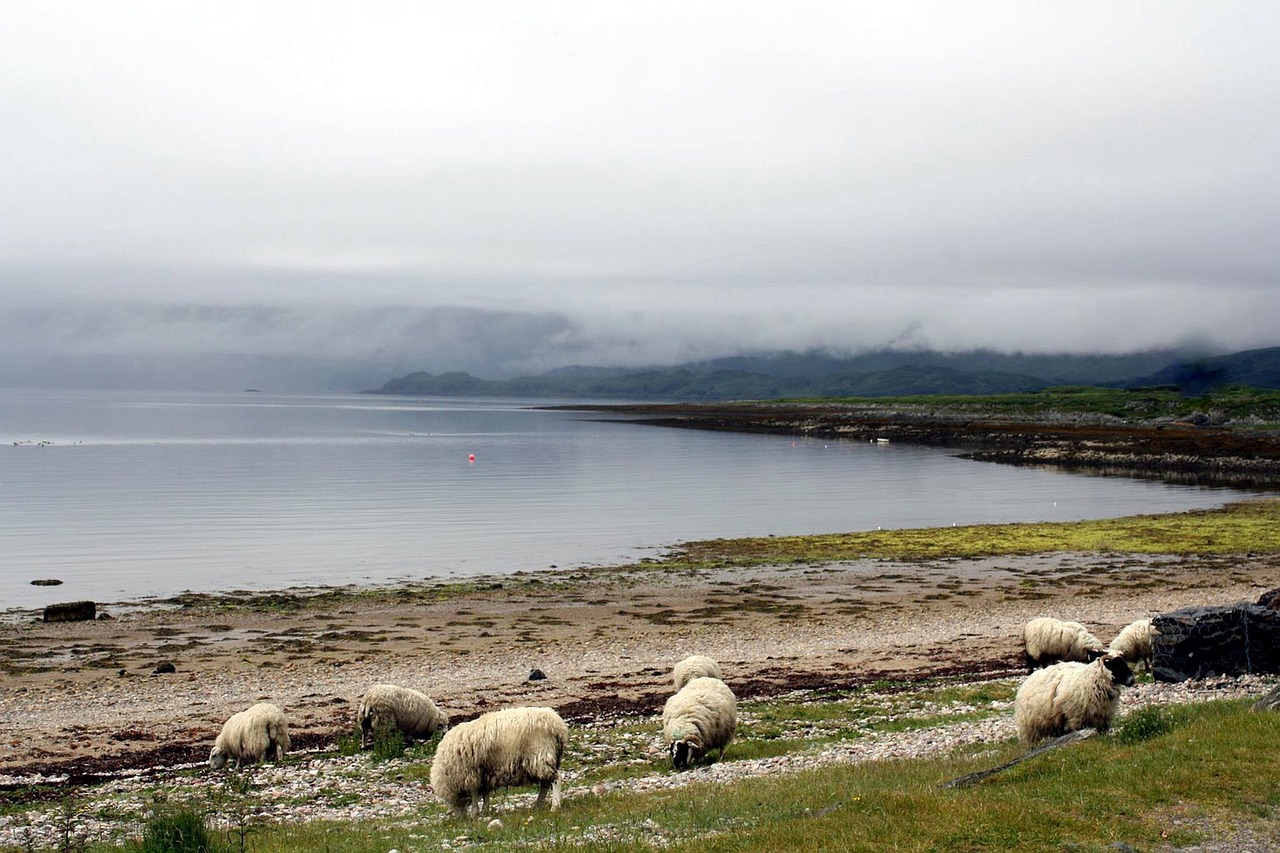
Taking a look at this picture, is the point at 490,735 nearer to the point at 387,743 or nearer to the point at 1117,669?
the point at 387,743

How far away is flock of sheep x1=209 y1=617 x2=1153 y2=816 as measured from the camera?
14.5m

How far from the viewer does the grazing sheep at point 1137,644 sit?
23.1 metres

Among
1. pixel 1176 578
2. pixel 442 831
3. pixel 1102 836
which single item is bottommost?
pixel 1176 578

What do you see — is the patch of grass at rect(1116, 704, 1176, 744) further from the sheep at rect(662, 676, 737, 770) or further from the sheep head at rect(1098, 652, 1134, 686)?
the sheep at rect(662, 676, 737, 770)

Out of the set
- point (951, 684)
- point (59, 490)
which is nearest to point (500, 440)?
point (59, 490)

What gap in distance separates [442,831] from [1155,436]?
513 feet

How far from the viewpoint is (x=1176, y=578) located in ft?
142

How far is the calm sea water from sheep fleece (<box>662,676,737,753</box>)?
3316cm

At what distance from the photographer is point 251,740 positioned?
1900 cm

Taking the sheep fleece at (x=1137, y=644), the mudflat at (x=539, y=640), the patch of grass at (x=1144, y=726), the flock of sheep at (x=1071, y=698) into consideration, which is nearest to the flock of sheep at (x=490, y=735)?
the mudflat at (x=539, y=640)

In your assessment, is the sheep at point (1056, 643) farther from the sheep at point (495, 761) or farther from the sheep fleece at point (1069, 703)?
the sheep at point (495, 761)

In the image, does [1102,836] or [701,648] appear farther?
[701,648]

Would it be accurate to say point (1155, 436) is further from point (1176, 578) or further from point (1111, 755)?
point (1111, 755)

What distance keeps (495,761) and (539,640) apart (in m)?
19.0
